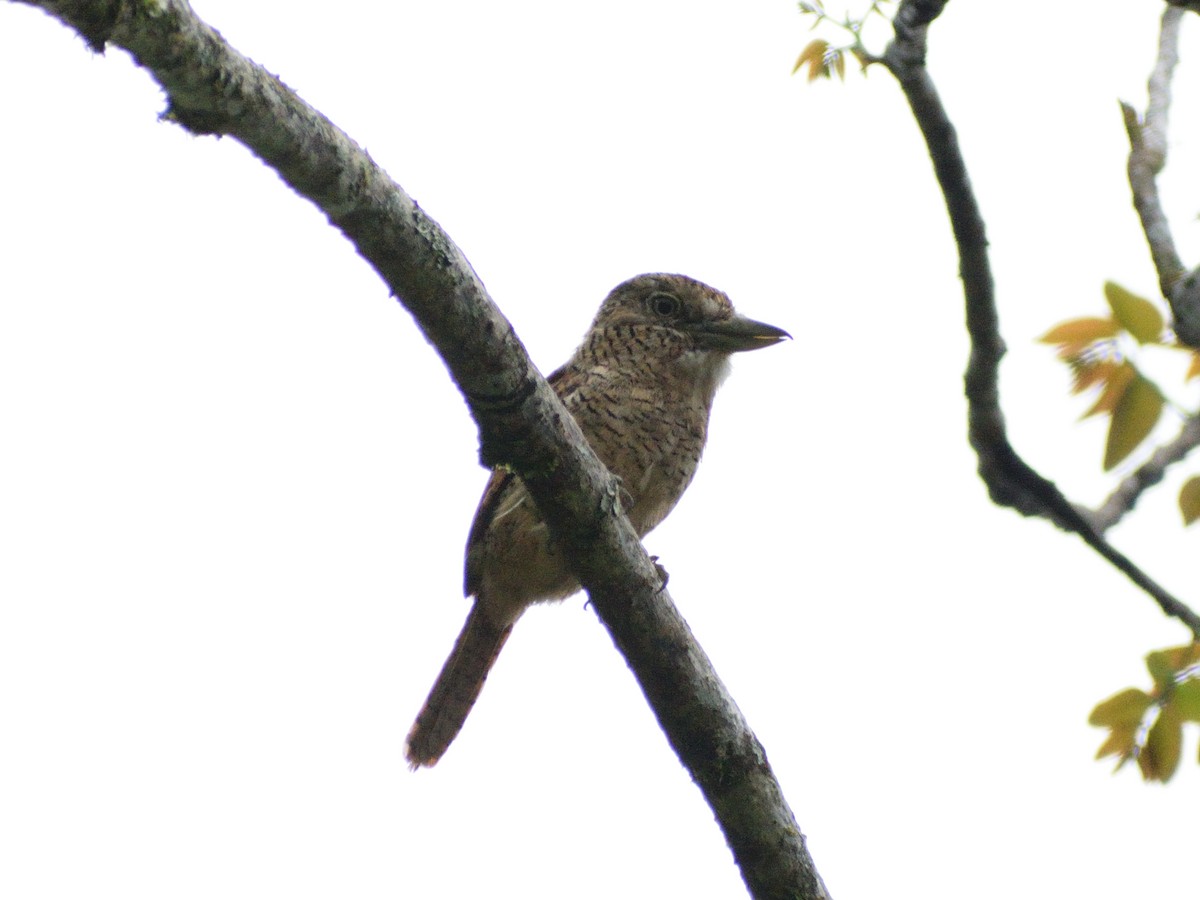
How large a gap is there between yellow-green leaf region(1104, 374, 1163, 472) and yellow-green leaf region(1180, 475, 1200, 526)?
31cm

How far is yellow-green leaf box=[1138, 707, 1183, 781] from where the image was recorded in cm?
256

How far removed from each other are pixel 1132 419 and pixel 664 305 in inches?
133

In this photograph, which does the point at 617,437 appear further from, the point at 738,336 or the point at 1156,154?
the point at 1156,154

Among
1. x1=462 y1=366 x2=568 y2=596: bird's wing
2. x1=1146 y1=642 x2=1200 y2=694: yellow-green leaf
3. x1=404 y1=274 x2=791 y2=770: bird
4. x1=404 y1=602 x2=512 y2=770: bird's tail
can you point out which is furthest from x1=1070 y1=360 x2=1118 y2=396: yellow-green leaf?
x1=404 y1=602 x2=512 y2=770: bird's tail

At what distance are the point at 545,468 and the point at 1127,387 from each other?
1.35 metres

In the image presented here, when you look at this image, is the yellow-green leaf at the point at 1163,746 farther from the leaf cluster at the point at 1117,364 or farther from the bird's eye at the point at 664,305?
the bird's eye at the point at 664,305

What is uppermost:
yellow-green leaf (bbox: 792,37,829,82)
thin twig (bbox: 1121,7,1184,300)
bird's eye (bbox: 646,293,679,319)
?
bird's eye (bbox: 646,293,679,319)

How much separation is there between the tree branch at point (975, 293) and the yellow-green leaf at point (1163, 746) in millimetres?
347

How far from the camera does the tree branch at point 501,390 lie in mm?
2471

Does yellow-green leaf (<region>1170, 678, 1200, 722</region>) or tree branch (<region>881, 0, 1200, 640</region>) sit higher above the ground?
tree branch (<region>881, 0, 1200, 640</region>)

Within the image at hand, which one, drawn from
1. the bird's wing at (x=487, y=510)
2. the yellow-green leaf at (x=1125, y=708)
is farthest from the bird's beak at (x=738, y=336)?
the yellow-green leaf at (x=1125, y=708)

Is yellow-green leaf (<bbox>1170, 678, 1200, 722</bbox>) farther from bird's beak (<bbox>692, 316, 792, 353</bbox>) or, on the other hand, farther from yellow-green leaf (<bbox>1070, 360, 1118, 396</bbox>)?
bird's beak (<bbox>692, 316, 792, 353</bbox>)

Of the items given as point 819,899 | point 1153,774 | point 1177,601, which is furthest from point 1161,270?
point 819,899

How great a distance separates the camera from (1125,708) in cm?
260
